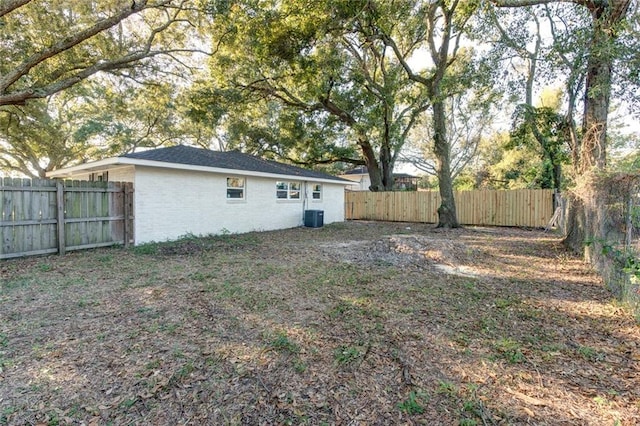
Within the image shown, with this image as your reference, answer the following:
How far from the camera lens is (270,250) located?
8.17m

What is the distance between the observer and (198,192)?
10188mm

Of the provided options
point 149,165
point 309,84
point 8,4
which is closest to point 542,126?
point 309,84

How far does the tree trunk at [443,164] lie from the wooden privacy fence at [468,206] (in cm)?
272

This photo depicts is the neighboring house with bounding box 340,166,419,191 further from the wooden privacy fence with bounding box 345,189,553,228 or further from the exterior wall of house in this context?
the exterior wall of house

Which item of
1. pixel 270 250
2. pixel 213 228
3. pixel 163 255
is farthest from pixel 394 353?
pixel 213 228

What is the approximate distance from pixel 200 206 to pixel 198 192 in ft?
1.53

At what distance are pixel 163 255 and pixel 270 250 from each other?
8.33ft

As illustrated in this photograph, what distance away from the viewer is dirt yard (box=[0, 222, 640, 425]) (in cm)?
217

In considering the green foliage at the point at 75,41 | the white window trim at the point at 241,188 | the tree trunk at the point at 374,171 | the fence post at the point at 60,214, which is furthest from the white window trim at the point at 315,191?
the fence post at the point at 60,214

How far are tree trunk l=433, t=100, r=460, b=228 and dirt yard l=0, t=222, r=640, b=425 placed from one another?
710 cm

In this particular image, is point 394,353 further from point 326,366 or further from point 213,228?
point 213,228

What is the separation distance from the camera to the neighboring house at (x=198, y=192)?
8.76 meters

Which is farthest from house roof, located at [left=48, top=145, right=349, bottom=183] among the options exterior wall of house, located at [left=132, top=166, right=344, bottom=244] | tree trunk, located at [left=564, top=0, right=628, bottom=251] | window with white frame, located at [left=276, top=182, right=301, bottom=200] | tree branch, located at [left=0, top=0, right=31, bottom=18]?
tree trunk, located at [left=564, top=0, right=628, bottom=251]

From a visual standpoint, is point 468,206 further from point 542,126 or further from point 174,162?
point 174,162
